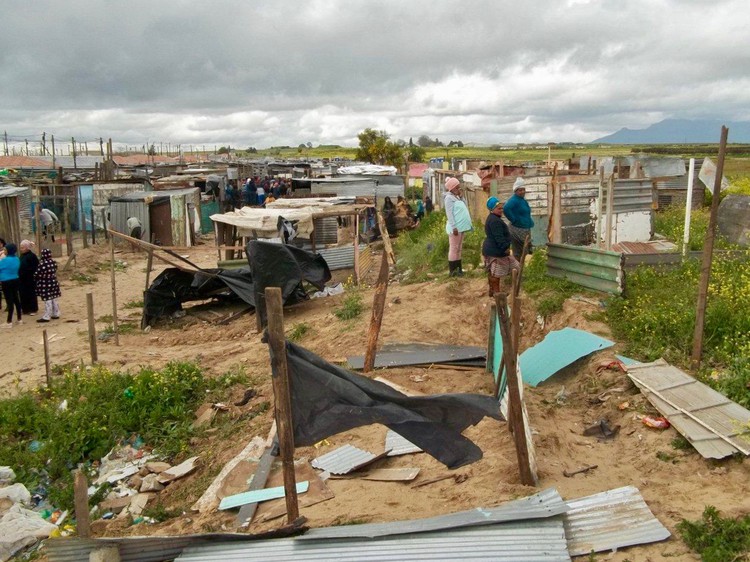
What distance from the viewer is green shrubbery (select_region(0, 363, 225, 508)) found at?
673 cm

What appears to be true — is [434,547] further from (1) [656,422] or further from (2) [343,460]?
(1) [656,422]

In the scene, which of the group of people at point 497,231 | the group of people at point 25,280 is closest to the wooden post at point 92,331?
the group of people at point 25,280

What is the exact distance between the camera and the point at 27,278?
457 inches

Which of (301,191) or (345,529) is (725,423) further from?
(301,191)

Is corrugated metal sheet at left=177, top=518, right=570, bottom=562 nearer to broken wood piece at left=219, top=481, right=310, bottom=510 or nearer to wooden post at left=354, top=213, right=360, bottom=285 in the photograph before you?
broken wood piece at left=219, top=481, right=310, bottom=510

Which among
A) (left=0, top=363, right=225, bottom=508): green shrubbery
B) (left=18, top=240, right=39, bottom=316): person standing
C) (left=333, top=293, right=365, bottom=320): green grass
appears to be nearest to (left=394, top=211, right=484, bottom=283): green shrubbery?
(left=333, top=293, right=365, bottom=320): green grass

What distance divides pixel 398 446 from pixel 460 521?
Result: 1.88 m

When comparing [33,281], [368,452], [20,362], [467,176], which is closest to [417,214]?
[467,176]

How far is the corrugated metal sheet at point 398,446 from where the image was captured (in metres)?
5.50

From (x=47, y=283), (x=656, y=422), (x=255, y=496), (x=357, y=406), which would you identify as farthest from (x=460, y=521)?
(x=47, y=283)

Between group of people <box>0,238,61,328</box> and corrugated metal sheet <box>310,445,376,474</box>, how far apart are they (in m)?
8.11

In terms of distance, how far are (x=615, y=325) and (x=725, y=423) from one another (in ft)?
8.66

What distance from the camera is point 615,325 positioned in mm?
7633

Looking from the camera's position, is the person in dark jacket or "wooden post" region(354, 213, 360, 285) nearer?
the person in dark jacket
